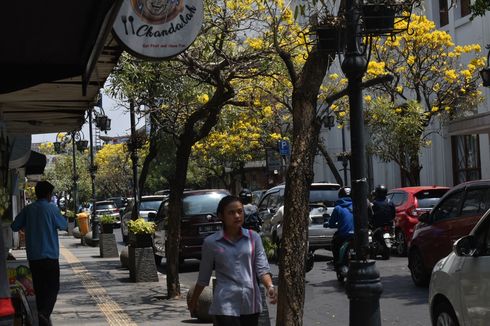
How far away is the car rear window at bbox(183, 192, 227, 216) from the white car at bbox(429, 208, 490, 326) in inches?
444

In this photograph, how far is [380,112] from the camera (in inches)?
1010

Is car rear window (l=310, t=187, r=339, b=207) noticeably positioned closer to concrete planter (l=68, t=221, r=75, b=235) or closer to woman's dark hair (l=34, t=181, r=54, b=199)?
woman's dark hair (l=34, t=181, r=54, b=199)

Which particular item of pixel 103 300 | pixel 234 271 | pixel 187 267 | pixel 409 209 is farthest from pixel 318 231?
Answer: pixel 234 271

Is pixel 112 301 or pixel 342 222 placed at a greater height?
pixel 342 222

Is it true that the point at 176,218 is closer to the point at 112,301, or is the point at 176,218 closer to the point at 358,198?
the point at 112,301

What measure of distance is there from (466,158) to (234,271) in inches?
952

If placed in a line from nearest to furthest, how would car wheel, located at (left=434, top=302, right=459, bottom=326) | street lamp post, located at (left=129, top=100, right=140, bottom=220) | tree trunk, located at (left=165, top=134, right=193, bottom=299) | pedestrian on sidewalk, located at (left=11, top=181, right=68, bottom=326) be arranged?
car wheel, located at (left=434, top=302, right=459, bottom=326), pedestrian on sidewalk, located at (left=11, top=181, right=68, bottom=326), tree trunk, located at (left=165, top=134, right=193, bottom=299), street lamp post, located at (left=129, top=100, right=140, bottom=220)

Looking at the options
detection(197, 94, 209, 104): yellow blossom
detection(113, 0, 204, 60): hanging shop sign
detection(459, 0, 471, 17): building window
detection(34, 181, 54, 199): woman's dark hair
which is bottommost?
detection(34, 181, 54, 199): woman's dark hair

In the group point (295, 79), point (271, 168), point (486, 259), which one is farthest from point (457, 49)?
point (486, 259)

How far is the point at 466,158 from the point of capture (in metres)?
28.8

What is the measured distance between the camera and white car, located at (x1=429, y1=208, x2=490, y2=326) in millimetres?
6523

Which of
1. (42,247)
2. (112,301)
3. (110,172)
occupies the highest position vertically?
(110,172)

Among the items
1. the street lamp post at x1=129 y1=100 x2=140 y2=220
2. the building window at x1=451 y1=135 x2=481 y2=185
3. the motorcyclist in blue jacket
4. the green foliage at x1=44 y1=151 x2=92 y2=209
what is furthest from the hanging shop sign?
the green foliage at x1=44 y1=151 x2=92 y2=209

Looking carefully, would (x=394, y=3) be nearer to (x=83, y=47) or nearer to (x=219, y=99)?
(x=83, y=47)
